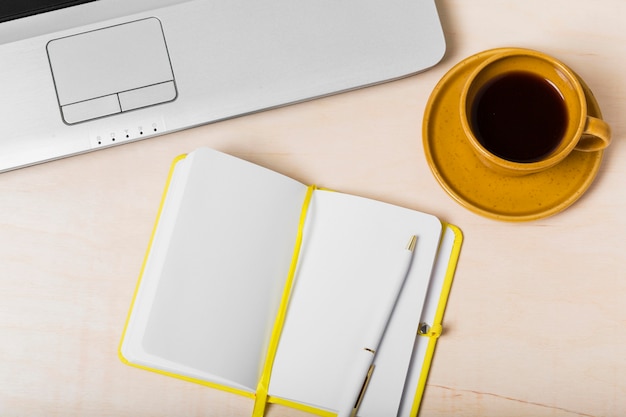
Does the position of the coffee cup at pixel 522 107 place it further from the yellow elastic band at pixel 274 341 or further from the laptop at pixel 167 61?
the yellow elastic band at pixel 274 341

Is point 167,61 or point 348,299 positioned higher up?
point 167,61

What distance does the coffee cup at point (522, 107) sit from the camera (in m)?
0.56

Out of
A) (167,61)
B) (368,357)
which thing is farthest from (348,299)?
(167,61)

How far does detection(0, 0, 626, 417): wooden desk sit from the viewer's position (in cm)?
59

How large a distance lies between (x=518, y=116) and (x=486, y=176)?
6cm

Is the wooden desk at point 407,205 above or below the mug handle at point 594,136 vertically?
below

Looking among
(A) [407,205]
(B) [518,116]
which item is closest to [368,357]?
(A) [407,205]

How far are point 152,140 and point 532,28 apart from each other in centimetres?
38

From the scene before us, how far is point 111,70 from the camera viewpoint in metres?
0.59

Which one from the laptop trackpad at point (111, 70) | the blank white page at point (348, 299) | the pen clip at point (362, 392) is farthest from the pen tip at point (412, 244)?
the laptop trackpad at point (111, 70)

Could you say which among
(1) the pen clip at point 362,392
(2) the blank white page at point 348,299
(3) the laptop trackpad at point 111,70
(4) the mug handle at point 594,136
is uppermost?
(4) the mug handle at point 594,136

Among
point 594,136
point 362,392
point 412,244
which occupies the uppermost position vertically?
point 594,136

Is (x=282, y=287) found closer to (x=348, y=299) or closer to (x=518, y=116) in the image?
(x=348, y=299)

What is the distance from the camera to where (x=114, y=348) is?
0.59m
